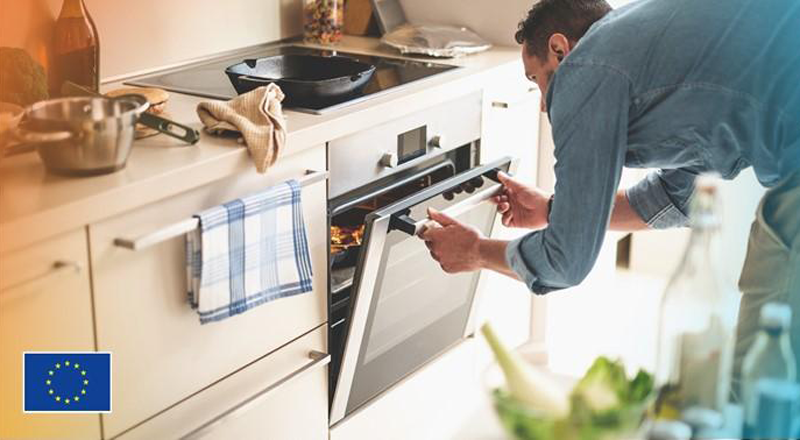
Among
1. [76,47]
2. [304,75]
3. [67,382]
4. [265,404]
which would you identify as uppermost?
[76,47]

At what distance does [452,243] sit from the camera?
2014 mm

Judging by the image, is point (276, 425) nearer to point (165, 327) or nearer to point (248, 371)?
point (248, 371)

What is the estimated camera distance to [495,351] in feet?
2.93

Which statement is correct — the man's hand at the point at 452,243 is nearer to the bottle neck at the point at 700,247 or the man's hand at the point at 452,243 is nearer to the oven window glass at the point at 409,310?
the oven window glass at the point at 409,310

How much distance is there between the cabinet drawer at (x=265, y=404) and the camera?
5.73 feet

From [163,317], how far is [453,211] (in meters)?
0.70

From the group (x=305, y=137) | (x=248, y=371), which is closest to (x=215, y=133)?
(x=305, y=137)

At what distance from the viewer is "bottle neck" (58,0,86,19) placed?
79.3 inches

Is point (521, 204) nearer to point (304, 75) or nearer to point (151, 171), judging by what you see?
point (304, 75)

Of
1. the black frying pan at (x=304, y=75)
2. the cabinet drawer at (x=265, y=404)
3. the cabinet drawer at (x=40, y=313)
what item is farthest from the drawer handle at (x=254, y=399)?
the black frying pan at (x=304, y=75)

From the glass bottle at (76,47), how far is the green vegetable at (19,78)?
0.17 m

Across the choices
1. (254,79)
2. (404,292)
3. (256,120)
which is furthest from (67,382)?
(404,292)

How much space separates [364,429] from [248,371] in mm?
474

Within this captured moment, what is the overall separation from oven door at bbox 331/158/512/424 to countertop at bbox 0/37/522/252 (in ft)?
0.61
